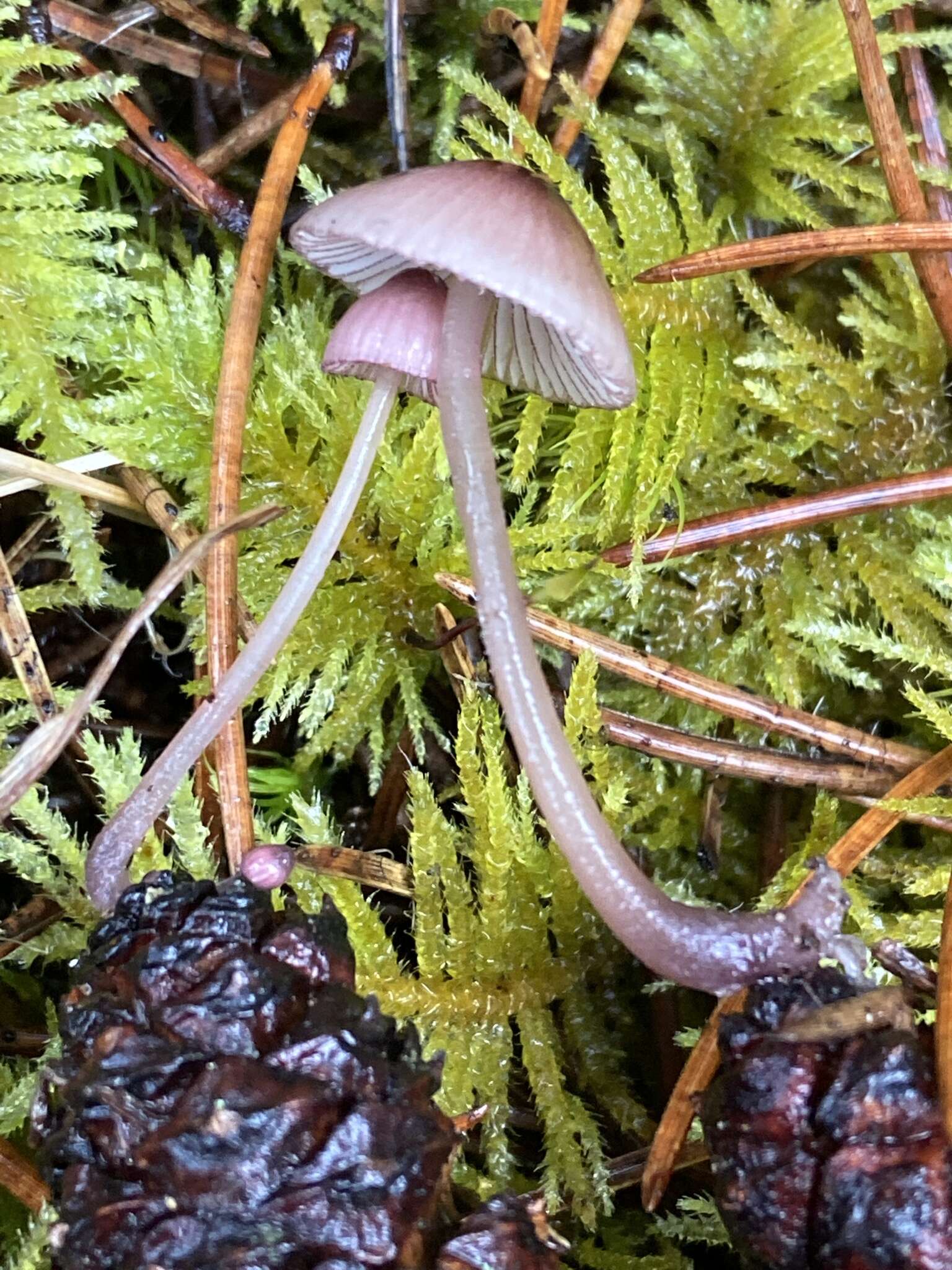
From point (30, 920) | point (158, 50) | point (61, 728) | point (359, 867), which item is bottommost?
point (30, 920)

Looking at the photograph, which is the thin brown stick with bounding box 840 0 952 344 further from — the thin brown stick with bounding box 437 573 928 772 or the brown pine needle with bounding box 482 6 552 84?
the thin brown stick with bounding box 437 573 928 772

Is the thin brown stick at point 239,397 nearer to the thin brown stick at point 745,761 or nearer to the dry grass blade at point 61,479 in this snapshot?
the dry grass blade at point 61,479

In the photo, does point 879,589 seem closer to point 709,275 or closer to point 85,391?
point 709,275

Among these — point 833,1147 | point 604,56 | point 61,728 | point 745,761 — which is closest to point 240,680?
point 61,728

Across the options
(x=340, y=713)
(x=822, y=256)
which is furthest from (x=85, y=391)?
(x=822, y=256)

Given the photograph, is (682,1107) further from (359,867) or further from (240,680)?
(240,680)

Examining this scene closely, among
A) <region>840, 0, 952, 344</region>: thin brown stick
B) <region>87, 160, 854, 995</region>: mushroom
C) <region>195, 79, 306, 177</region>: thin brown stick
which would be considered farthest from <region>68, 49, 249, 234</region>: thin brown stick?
<region>840, 0, 952, 344</region>: thin brown stick
